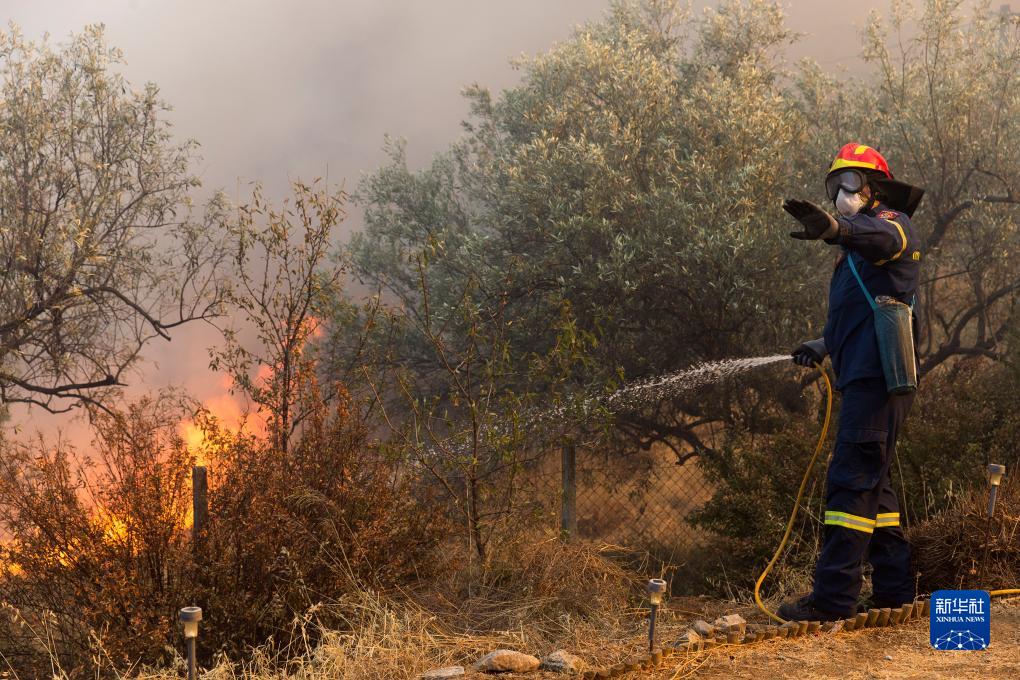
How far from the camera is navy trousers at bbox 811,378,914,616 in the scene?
4.94m

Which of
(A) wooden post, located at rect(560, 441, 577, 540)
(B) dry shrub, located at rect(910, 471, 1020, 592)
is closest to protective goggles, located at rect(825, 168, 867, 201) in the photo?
(B) dry shrub, located at rect(910, 471, 1020, 592)

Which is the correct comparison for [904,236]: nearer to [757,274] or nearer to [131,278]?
[757,274]

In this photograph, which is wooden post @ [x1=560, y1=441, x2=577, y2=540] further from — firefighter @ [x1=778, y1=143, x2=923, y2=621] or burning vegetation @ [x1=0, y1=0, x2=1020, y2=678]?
firefighter @ [x1=778, y1=143, x2=923, y2=621]

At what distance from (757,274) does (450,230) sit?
143 inches

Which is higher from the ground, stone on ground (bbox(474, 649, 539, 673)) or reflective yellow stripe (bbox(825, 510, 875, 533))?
reflective yellow stripe (bbox(825, 510, 875, 533))

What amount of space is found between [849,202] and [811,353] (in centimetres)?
86

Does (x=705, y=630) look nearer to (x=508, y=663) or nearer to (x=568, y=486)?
(x=508, y=663)

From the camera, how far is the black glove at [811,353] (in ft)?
17.9

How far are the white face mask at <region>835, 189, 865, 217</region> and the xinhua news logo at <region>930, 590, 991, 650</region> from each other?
1.97 meters

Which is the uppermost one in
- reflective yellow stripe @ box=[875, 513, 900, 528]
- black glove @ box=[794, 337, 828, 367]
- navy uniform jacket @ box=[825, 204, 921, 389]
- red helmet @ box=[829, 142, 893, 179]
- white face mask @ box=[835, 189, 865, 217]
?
red helmet @ box=[829, 142, 893, 179]

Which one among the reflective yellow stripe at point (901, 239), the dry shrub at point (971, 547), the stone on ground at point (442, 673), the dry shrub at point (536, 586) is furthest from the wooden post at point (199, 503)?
the dry shrub at point (971, 547)

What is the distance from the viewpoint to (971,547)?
560 cm

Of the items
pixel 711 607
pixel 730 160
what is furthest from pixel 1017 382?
pixel 730 160

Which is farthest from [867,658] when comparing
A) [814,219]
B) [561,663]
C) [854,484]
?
[814,219]
